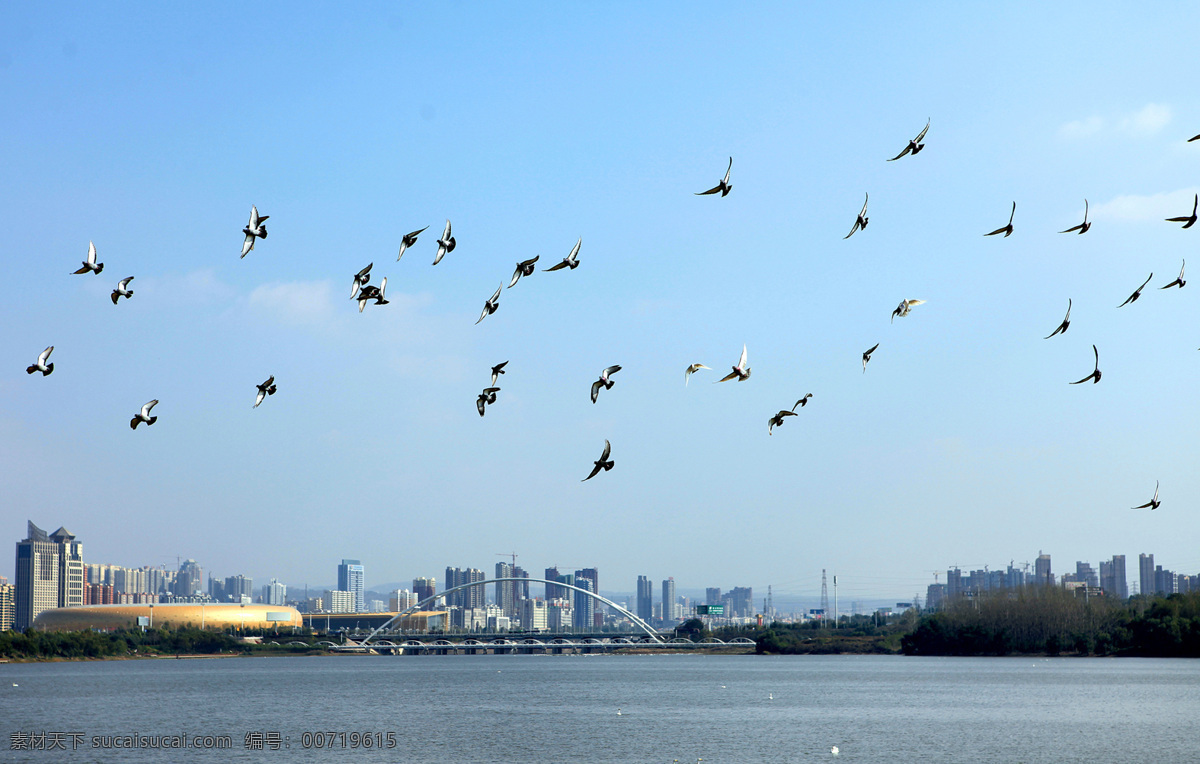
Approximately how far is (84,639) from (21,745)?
11401cm

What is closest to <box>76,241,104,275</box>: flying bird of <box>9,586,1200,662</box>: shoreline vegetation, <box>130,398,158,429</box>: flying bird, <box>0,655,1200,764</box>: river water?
<box>130,398,158,429</box>: flying bird

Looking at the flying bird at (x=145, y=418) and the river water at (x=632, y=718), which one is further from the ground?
the flying bird at (x=145, y=418)

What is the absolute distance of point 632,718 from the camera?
61781mm

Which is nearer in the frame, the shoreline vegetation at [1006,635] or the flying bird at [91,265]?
the flying bird at [91,265]

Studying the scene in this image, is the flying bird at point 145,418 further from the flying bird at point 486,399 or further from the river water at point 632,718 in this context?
the river water at point 632,718

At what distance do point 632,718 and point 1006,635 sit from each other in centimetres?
8920

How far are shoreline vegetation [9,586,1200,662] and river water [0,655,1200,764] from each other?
1247 centimetres

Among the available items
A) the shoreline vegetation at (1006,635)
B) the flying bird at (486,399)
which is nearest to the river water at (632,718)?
the shoreline vegetation at (1006,635)

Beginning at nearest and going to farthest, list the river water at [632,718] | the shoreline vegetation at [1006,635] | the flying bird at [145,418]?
the flying bird at [145,418] → the river water at [632,718] → the shoreline vegetation at [1006,635]

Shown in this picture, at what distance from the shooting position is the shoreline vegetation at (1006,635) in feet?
385

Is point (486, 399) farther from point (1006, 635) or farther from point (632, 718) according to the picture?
point (1006, 635)

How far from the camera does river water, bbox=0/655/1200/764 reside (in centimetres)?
4603

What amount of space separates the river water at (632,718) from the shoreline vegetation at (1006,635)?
12470 mm

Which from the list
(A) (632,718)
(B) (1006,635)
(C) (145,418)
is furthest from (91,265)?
(B) (1006,635)
